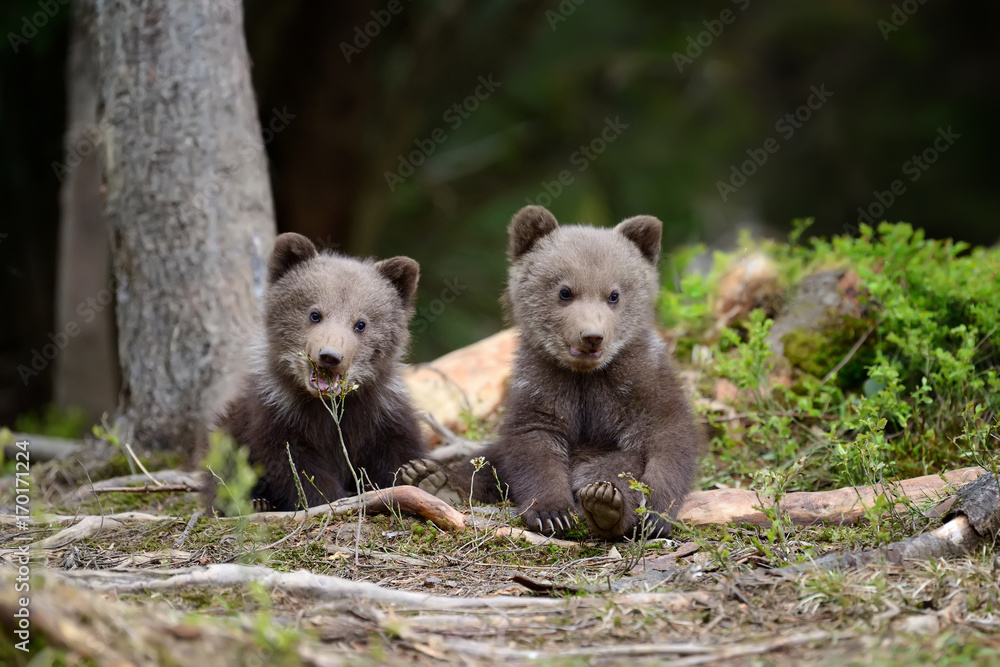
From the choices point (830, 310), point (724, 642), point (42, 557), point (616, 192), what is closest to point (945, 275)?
point (830, 310)

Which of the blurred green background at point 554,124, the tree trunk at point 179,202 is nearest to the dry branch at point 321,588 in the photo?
the tree trunk at point 179,202

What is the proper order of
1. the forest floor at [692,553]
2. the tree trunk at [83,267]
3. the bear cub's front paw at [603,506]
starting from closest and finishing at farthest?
the forest floor at [692,553]
the bear cub's front paw at [603,506]
the tree trunk at [83,267]

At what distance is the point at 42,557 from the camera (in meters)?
4.30

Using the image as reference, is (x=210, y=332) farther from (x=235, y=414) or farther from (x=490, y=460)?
(x=490, y=460)

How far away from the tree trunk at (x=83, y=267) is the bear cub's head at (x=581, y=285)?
19.8 ft

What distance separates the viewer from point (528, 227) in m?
5.73

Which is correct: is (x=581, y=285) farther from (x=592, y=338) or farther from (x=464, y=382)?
(x=464, y=382)

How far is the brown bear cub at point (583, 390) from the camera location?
4.96 meters

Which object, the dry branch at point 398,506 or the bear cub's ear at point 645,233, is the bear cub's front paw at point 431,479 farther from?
the bear cub's ear at point 645,233

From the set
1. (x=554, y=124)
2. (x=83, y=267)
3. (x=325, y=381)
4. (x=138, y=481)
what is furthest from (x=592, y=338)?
(x=554, y=124)

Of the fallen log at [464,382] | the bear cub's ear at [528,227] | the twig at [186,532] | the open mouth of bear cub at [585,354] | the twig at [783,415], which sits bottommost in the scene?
the twig at [186,532]

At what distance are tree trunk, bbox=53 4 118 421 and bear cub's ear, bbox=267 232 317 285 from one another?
5.14 metres

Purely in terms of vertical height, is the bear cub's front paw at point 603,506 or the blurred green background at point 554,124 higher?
the blurred green background at point 554,124

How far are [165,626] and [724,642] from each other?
5.75 ft
